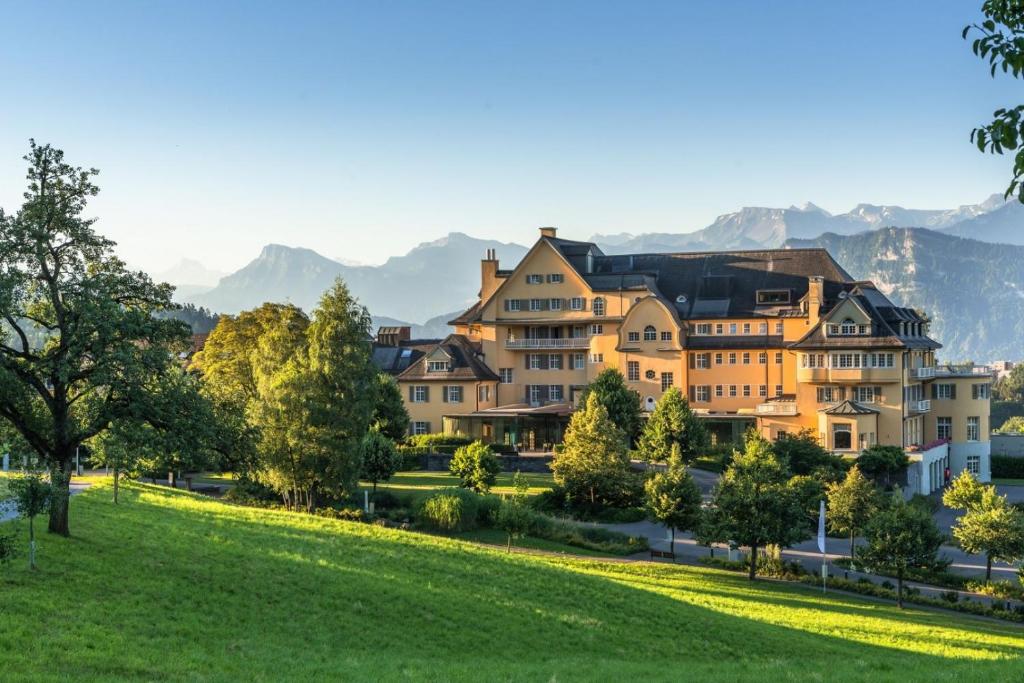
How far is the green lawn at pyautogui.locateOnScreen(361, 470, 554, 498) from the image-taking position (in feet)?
201

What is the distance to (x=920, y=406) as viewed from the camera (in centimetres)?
7456

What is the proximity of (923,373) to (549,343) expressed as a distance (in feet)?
96.2

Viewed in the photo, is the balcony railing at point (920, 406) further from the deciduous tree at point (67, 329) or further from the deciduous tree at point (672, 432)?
the deciduous tree at point (67, 329)

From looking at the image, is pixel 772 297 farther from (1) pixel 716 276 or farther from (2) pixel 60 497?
(2) pixel 60 497

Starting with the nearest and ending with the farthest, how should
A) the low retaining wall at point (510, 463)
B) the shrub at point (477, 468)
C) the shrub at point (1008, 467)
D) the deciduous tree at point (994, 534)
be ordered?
the deciduous tree at point (994, 534)
the shrub at point (477, 468)
the low retaining wall at point (510, 463)
the shrub at point (1008, 467)

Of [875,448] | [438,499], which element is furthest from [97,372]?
[875,448]

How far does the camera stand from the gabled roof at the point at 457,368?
84188 millimetres

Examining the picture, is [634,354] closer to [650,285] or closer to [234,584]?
[650,285]

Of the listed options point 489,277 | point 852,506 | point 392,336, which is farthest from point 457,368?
point 852,506

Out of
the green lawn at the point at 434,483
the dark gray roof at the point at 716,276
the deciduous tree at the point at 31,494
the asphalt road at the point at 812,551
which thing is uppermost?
the dark gray roof at the point at 716,276

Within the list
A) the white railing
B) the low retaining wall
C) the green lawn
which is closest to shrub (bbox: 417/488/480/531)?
the green lawn

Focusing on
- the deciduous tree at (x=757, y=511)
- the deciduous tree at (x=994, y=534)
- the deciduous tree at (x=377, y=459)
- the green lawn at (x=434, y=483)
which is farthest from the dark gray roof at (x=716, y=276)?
the deciduous tree at (x=757, y=511)

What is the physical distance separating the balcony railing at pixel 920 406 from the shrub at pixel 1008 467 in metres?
9.61

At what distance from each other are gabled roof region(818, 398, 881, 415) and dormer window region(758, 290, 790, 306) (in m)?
12.0
